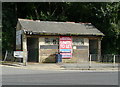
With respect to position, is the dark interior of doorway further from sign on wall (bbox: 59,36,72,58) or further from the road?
the road

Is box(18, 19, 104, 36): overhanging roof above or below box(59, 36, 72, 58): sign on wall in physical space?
→ above

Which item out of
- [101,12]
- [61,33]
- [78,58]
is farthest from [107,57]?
[101,12]

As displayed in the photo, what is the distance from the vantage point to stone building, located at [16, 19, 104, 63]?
28.4m

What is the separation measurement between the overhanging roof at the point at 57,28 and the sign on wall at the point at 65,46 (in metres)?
0.74

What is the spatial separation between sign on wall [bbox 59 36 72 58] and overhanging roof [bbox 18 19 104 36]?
2.43 feet

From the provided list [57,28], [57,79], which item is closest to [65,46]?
[57,28]

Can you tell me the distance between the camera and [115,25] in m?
33.0

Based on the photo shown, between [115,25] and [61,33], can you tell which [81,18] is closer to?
[115,25]

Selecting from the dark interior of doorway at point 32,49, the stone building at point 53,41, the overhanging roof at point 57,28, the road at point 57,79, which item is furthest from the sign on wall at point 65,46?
the road at point 57,79

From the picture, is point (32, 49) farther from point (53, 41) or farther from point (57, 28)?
point (57, 28)

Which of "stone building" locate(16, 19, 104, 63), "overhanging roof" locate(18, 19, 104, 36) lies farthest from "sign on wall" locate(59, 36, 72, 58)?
"overhanging roof" locate(18, 19, 104, 36)

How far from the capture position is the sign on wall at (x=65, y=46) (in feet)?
95.8

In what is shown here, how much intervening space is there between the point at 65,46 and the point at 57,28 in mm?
2674

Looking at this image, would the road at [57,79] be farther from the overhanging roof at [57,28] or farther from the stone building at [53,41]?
the overhanging roof at [57,28]
